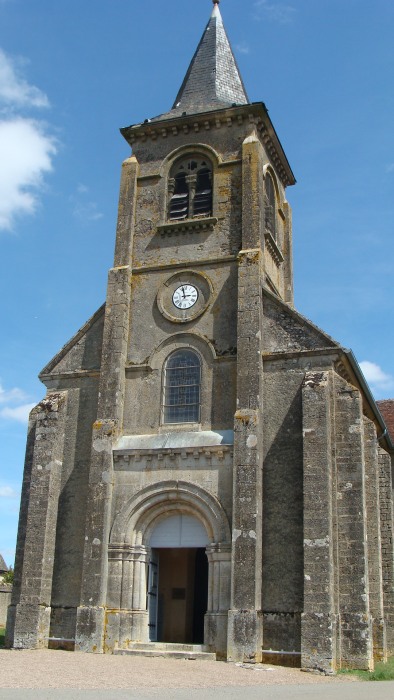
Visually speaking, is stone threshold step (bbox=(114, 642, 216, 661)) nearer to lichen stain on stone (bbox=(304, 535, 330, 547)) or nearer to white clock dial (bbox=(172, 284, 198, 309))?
lichen stain on stone (bbox=(304, 535, 330, 547))

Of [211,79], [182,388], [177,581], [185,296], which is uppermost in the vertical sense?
[211,79]

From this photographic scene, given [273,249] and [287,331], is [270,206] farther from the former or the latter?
[287,331]

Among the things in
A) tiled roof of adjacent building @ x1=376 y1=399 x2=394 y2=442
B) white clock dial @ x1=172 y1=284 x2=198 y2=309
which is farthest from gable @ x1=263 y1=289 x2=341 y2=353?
tiled roof of adjacent building @ x1=376 y1=399 x2=394 y2=442

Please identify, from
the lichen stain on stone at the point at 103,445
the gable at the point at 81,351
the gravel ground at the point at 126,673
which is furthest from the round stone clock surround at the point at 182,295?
the gravel ground at the point at 126,673

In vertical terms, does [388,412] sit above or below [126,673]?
above

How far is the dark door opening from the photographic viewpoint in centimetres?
2133

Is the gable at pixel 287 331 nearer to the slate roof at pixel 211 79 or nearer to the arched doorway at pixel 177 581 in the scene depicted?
the arched doorway at pixel 177 581

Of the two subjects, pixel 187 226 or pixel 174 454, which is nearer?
pixel 174 454

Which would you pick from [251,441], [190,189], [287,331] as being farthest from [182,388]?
[190,189]

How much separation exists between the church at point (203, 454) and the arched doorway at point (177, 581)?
0.18ft

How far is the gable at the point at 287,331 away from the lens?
1966cm

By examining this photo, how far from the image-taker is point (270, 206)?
23969 millimetres

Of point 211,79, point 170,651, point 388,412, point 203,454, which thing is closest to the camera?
point 170,651

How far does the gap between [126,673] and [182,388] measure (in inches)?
326
